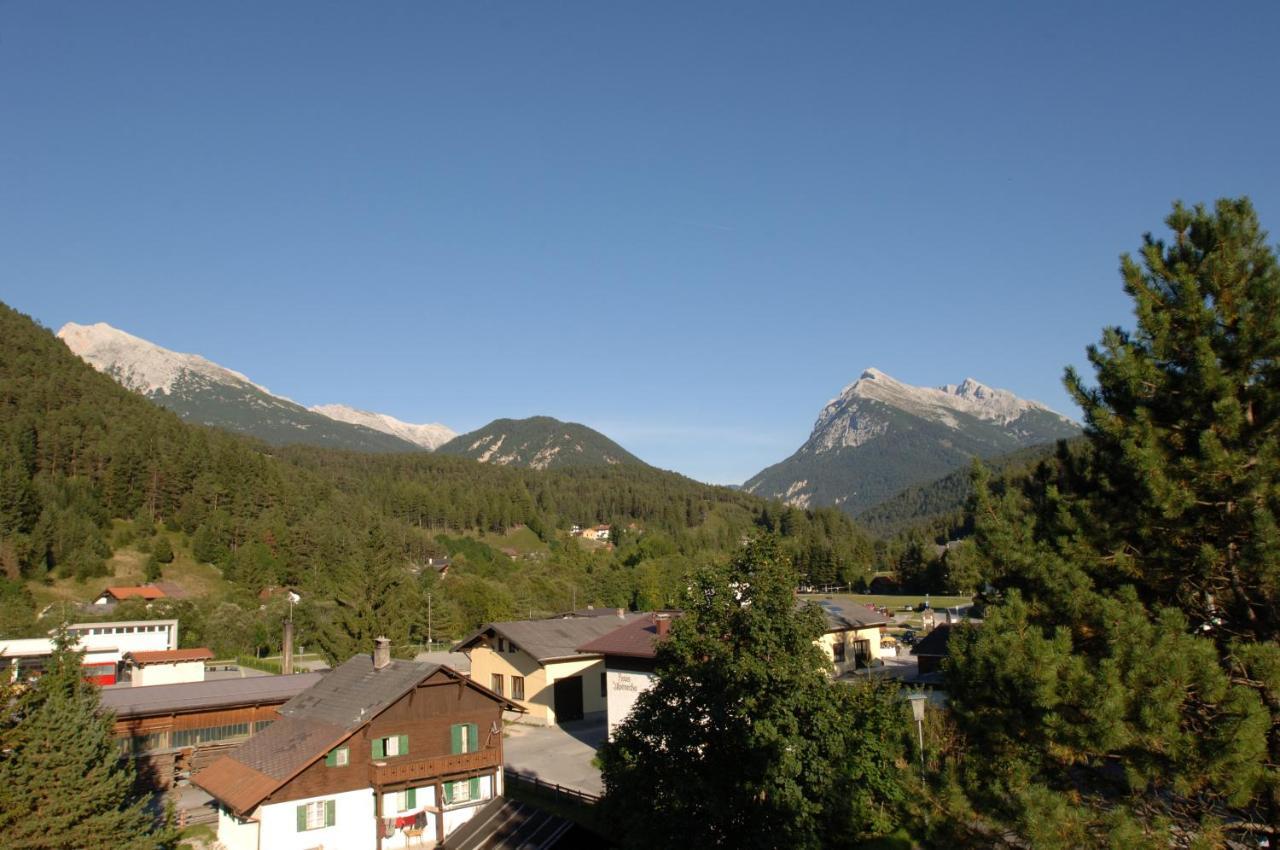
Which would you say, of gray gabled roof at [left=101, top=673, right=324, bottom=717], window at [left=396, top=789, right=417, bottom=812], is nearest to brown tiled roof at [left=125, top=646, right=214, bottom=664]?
gray gabled roof at [left=101, top=673, right=324, bottom=717]

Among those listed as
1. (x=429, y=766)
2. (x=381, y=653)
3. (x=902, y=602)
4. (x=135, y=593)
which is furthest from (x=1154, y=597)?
(x=902, y=602)

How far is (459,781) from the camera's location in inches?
1122

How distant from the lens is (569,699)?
43.3 m

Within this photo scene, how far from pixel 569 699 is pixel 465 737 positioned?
1489 centimetres

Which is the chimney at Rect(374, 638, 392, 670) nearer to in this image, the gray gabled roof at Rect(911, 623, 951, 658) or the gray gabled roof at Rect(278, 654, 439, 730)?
the gray gabled roof at Rect(278, 654, 439, 730)

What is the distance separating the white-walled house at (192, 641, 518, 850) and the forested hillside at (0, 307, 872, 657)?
76.7 ft

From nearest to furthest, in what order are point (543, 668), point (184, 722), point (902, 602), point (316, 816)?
point (316, 816) → point (184, 722) → point (543, 668) → point (902, 602)

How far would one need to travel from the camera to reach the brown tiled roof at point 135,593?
84.5 metres

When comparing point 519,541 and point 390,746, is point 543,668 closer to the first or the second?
point 390,746

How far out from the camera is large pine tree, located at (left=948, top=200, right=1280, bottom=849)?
853 centimetres

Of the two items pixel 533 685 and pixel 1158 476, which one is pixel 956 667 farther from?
pixel 533 685

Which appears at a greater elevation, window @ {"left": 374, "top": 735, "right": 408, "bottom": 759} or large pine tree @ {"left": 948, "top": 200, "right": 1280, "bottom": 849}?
large pine tree @ {"left": 948, "top": 200, "right": 1280, "bottom": 849}

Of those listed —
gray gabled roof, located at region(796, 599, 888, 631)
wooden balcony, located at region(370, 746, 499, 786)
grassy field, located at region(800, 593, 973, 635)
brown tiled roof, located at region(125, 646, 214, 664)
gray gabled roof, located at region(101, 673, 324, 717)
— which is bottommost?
grassy field, located at region(800, 593, 973, 635)

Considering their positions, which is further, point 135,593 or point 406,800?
point 135,593
